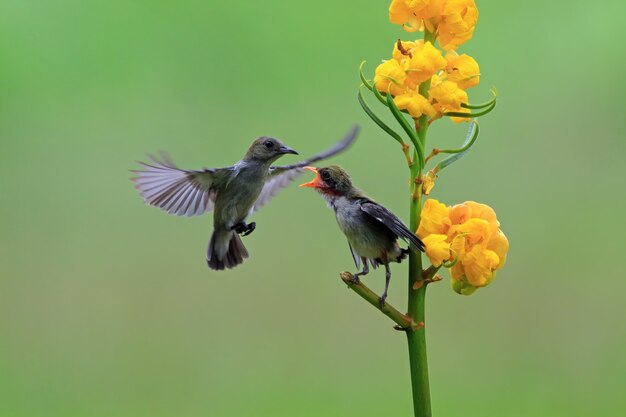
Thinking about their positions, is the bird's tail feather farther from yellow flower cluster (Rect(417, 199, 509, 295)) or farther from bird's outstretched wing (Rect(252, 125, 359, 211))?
yellow flower cluster (Rect(417, 199, 509, 295))

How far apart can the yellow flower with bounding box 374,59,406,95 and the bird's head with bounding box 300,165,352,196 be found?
0.18 m

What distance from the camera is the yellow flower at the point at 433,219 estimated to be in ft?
2.92

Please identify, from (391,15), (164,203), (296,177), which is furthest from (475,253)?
(296,177)

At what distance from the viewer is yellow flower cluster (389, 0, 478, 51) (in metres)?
0.91

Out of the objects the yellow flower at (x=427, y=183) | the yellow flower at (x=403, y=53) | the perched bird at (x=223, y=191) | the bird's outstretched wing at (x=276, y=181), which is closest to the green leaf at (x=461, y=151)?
the yellow flower at (x=427, y=183)

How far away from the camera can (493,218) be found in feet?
3.04

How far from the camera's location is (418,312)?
89cm

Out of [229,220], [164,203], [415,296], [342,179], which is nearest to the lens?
[415,296]

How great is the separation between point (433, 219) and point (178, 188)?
675mm

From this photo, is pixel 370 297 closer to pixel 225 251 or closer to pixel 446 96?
pixel 446 96

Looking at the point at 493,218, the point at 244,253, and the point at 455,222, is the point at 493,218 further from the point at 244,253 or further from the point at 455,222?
the point at 244,253

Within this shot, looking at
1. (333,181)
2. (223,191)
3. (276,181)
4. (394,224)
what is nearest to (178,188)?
(223,191)

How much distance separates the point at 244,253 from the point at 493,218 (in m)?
0.74

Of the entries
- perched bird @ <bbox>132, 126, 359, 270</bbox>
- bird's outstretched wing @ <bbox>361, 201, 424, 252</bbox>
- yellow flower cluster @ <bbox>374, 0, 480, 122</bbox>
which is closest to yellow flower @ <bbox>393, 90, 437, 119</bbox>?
yellow flower cluster @ <bbox>374, 0, 480, 122</bbox>
